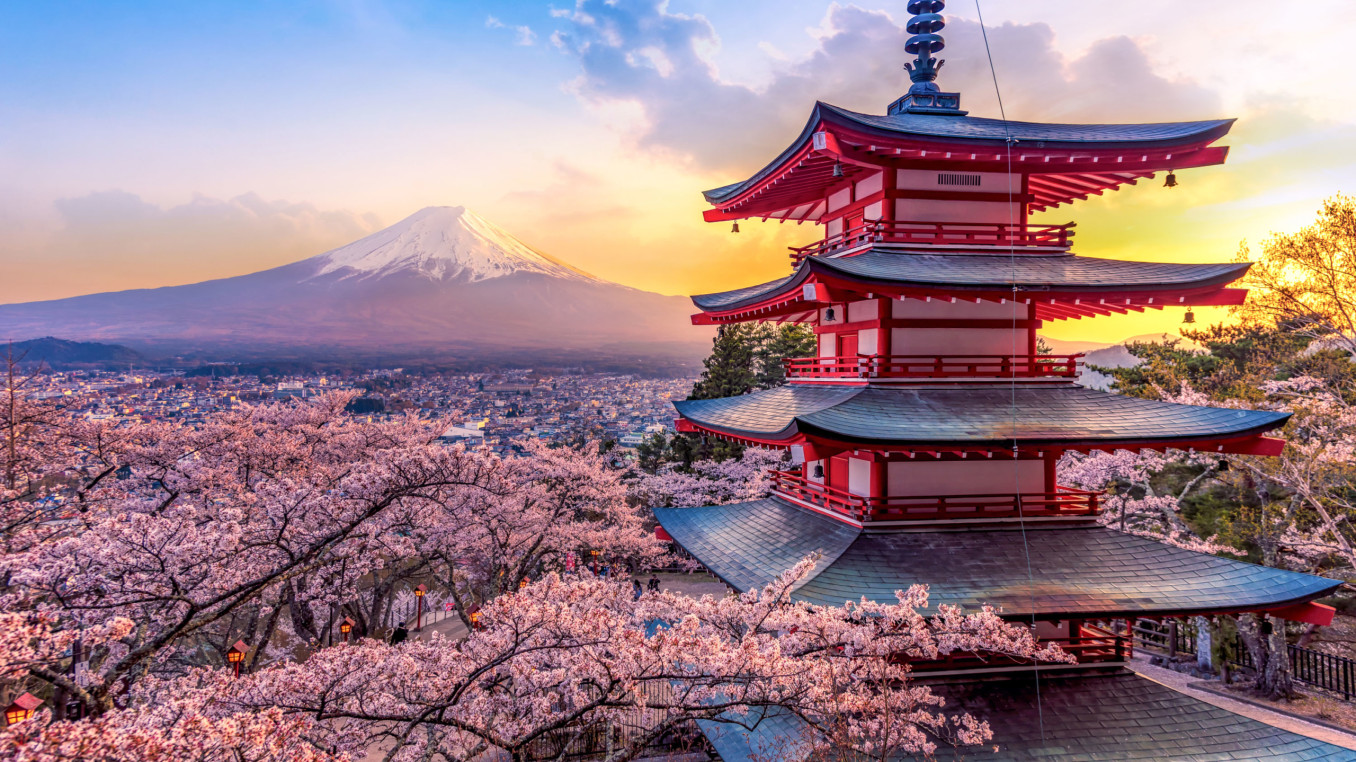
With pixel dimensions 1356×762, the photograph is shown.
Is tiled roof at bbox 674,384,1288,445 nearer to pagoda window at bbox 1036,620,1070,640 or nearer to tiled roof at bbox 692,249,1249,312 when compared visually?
tiled roof at bbox 692,249,1249,312

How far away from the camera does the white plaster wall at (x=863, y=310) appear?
30.4ft

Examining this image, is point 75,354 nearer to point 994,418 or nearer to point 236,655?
point 236,655

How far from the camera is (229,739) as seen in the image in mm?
4027

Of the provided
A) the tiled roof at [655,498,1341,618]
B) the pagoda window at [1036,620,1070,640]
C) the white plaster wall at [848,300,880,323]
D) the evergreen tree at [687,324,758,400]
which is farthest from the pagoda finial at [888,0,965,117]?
the evergreen tree at [687,324,758,400]

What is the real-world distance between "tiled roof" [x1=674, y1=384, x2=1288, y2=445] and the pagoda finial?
18.1 feet

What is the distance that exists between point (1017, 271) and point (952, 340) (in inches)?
51.3

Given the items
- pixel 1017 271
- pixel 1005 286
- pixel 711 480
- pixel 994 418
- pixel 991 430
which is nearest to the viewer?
pixel 991 430

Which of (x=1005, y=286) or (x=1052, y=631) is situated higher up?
(x=1005, y=286)

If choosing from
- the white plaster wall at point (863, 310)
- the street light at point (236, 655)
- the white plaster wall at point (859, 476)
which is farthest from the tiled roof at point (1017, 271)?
the street light at point (236, 655)

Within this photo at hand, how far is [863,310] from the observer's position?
9602 millimetres

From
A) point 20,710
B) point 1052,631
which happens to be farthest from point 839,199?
point 20,710

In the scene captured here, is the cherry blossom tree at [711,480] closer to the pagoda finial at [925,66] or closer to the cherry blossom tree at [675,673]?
the pagoda finial at [925,66]

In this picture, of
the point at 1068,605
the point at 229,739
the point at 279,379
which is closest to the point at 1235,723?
the point at 1068,605

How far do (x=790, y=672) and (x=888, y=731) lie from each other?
1.16 metres
